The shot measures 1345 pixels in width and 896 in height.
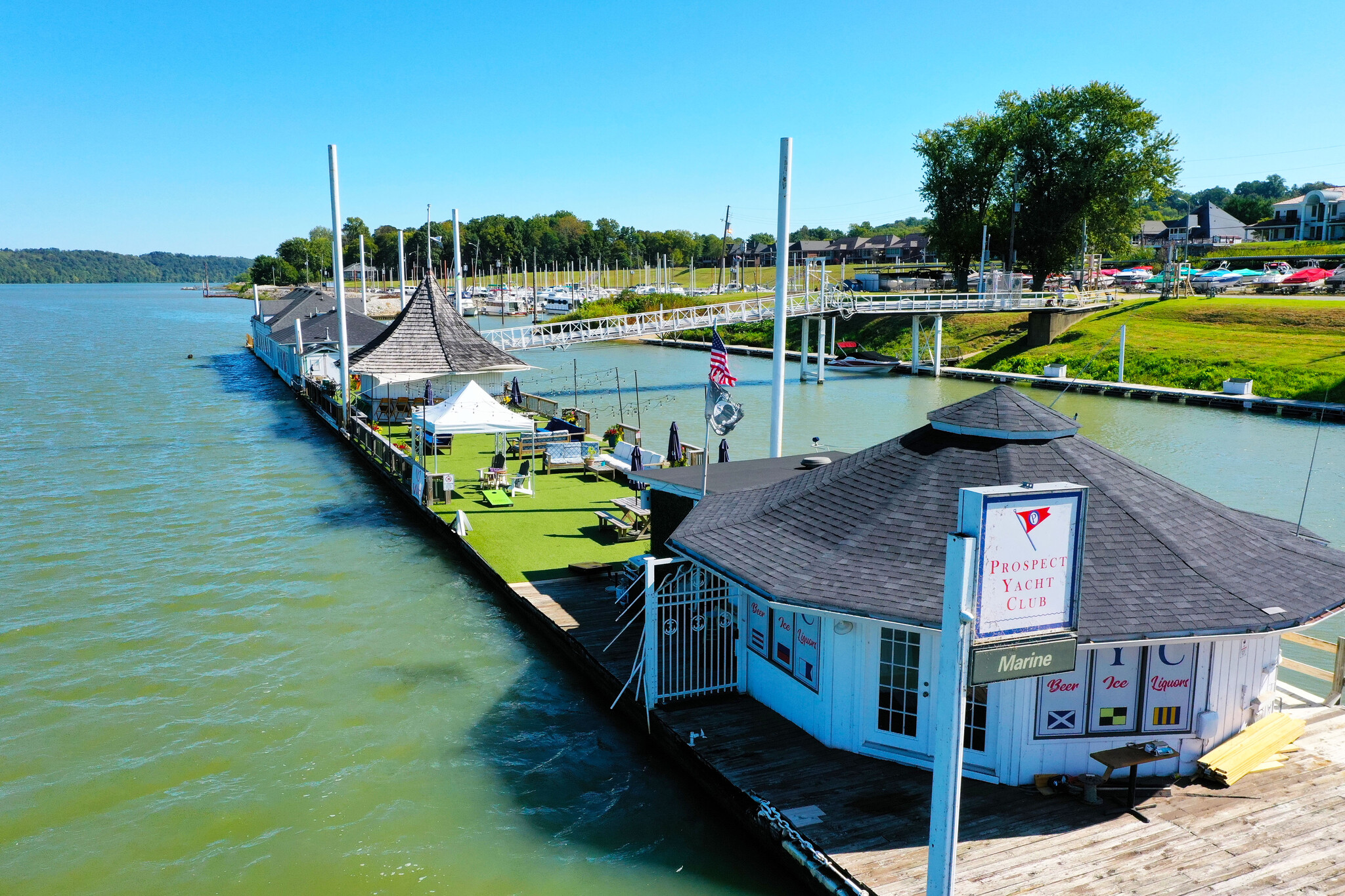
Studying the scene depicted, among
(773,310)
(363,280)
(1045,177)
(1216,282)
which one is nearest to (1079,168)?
(1045,177)

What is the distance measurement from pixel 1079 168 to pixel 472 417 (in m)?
62.4

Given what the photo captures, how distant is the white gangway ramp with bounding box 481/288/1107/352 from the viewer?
49.8 meters

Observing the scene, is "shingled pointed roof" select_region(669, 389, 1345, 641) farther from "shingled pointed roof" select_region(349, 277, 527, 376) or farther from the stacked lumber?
"shingled pointed roof" select_region(349, 277, 527, 376)

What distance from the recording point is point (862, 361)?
65562 millimetres

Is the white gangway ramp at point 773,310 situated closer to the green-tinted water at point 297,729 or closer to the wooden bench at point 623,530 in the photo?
the green-tinted water at point 297,729

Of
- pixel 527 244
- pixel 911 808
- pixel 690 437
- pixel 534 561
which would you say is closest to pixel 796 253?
pixel 527 244

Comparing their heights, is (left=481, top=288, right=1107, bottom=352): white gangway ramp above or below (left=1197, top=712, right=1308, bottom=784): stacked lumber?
above

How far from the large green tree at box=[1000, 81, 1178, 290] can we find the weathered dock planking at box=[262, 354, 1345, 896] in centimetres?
6857

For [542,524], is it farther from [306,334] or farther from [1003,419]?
[306,334]

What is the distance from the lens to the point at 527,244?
636 feet

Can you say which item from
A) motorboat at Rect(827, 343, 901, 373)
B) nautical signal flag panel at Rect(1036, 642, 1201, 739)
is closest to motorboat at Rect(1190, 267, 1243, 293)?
motorboat at Rect(827, 343, 901, 373)

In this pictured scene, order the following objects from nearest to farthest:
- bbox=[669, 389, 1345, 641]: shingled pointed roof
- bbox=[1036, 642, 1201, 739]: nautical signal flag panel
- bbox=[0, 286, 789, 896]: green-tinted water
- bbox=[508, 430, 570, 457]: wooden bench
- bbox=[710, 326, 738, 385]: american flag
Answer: bbox=[669, 389, 1345, 641]: shingled pointed roof → bbox=[1036, 642, 1201, 739]: nautical signal flag panel → bbox=[0, 286, 789, 896]: green-tinted water → bbox=[710, 326, 738, 385]: american flag → bbox=[508, 430, 570, 457]: wooden bench

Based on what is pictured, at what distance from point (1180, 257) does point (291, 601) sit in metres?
106

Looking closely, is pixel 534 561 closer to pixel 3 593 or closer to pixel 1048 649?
pixel 3 593
